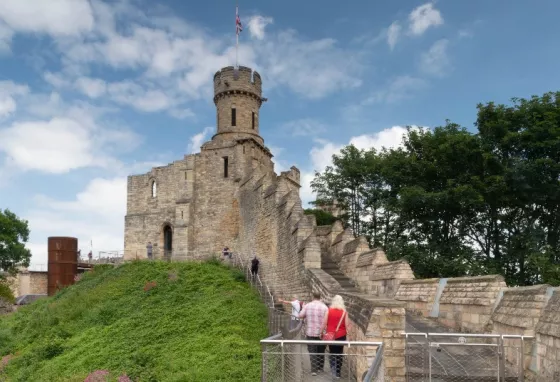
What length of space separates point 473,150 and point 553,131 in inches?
136

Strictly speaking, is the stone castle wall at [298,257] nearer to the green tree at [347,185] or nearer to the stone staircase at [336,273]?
the stone staircase at [336,273]

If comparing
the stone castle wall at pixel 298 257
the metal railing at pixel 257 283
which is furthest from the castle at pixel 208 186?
the metal railing at pixel 257 283

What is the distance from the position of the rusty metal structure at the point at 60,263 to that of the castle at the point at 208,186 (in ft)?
12.1

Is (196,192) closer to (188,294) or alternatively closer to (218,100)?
(218,100)

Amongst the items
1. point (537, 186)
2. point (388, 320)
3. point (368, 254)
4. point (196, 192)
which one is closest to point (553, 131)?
point (537, 186)

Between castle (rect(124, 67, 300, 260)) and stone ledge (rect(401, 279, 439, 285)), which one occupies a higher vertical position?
castle (rect(124, 67, 300, 260))

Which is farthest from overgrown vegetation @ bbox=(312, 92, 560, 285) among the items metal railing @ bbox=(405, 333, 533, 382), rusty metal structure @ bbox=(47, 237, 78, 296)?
rusty metal structure @ bbox=(47, 237, 78, 296)

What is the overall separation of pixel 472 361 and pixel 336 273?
10.7m

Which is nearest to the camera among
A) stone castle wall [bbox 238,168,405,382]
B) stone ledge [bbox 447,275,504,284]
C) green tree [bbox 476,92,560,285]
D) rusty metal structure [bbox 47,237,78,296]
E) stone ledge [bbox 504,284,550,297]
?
stone castle wall [bbox 238,168,405,382]

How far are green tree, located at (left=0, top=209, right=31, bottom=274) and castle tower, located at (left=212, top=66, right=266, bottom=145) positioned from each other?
24.3 m

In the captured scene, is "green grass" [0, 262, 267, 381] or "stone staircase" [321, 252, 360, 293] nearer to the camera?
Answer: "green grass" [0, 262, 267, 381]

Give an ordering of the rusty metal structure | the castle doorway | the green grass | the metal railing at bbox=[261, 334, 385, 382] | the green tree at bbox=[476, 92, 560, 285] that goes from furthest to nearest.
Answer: the castle doorway, the rusty metal structure, the green tree at bbox=[476, 92, 560, 285], the green grass, the metal railing at bbox=[261, 334, 385, 382]

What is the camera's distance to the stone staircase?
55.4 ft

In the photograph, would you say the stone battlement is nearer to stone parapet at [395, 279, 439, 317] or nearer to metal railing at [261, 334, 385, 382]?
stone parapet at [395, 279, 439, 317]
